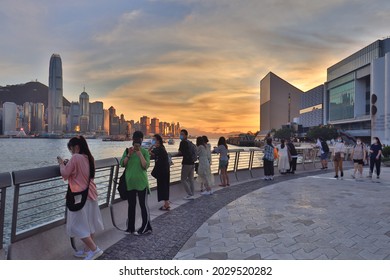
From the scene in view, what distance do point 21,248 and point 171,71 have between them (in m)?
3.83

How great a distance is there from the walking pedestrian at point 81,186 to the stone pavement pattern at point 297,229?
1076 millimetres

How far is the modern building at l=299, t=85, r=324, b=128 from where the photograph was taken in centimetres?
9654

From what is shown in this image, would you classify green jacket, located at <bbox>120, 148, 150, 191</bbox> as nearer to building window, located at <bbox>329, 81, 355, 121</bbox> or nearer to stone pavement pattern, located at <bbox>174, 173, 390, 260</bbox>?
stone pavement pattern, located at <bbox>174, 173, 390, 260</bbox>

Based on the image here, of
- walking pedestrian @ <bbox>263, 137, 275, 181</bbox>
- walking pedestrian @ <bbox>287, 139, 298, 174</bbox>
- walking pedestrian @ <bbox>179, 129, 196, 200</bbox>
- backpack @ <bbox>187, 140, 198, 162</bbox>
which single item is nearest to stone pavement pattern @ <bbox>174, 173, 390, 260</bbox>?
walking pedestrian @ <bbox>179, 129, 196, 200</bbox>

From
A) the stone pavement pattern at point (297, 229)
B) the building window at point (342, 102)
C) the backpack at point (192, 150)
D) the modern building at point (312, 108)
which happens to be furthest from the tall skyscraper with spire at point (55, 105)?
the modern building at point (312, 108)

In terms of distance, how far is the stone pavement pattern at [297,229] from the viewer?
3.77 meters

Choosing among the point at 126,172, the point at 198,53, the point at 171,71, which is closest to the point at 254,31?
the point at 198,53

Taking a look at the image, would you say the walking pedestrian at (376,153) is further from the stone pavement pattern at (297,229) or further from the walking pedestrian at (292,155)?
the stone pavement pattern at (297,229)

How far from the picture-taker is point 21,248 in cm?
326

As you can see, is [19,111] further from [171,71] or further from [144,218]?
[144,218]

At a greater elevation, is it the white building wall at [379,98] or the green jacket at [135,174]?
the white building wall at [379,98]

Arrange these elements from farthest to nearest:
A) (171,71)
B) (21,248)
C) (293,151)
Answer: (293,151)
(171,71)
(21,248)

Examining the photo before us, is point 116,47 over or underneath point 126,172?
over

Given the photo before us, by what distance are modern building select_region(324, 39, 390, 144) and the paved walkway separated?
4469 cm
